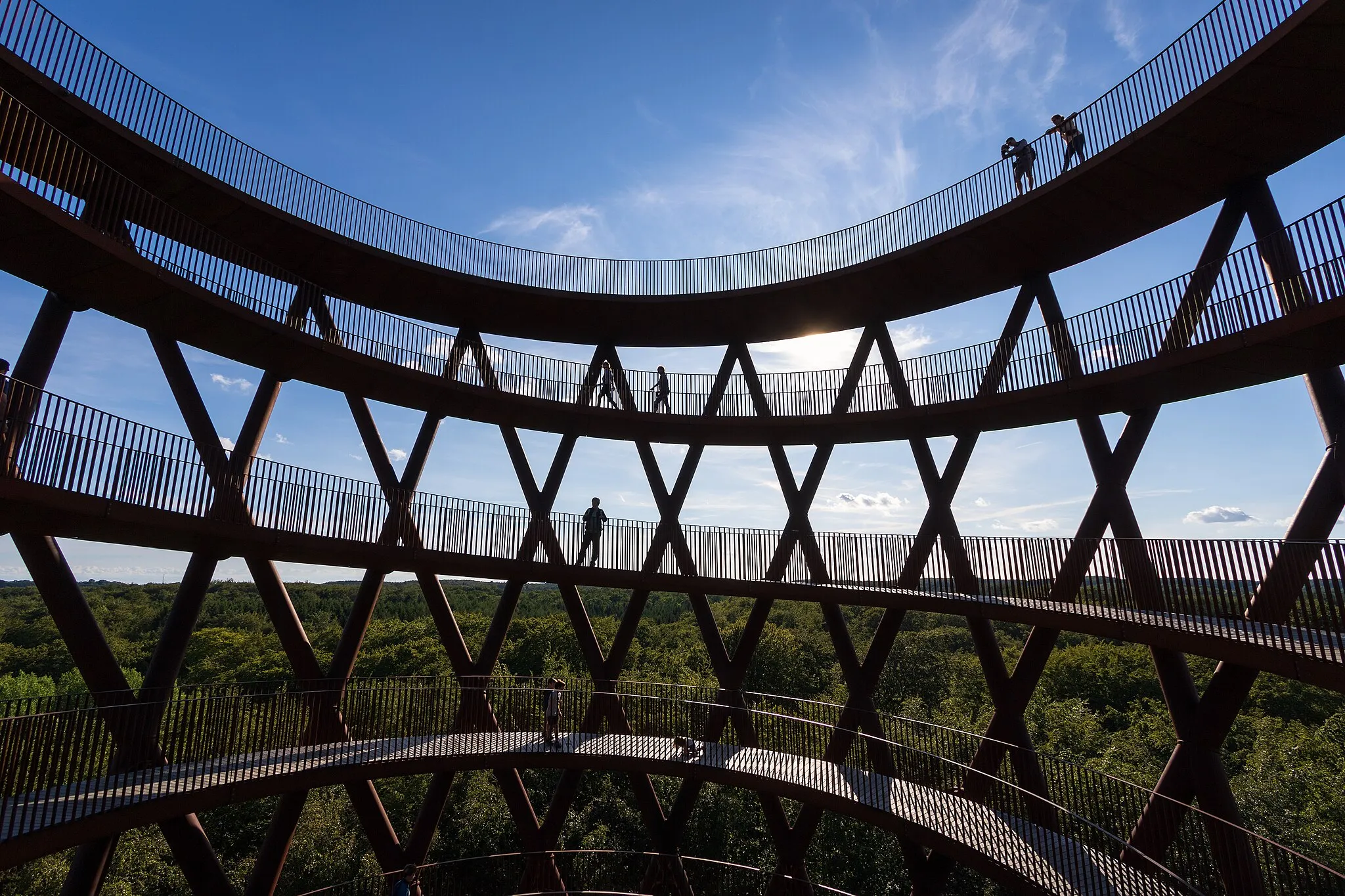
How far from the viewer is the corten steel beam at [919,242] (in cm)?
1066

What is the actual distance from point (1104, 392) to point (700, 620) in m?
10.7

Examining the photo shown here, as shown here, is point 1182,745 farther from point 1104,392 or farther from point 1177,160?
point 1177,160

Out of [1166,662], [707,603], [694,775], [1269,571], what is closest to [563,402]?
[707,603]

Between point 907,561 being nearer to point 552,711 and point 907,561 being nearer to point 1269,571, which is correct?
point 1269,571

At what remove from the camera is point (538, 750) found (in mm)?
15555

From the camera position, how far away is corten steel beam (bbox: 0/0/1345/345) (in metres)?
10.7

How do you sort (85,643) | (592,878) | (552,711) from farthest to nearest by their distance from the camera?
(592,878)
(552,711)
(85,643)

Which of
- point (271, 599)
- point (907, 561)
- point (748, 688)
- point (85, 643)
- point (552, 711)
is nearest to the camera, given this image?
point (85, 643)

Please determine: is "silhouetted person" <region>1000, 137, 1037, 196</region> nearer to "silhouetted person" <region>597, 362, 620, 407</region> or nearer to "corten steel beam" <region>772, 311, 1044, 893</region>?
"corten steel beam" <region>772, 311, 1044, 893</region>

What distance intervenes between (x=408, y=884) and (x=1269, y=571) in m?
15.6

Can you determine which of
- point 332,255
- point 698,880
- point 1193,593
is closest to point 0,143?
point 332,255

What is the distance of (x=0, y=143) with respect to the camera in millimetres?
11250

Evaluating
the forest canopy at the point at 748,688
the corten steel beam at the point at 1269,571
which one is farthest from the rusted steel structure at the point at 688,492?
the forest canopy at the point at 748,688

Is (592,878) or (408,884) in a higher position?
(408,884)
